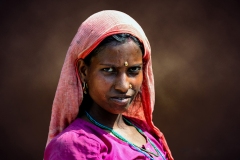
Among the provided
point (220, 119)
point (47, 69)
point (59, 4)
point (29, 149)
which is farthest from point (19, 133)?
point (220, 119)

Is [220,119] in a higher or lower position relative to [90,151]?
lower

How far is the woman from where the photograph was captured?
2074mm

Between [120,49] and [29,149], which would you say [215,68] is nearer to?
[29,149]

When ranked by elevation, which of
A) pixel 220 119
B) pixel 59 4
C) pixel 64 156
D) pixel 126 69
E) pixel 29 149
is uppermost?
pixel 59 4

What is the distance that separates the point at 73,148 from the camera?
2002mm

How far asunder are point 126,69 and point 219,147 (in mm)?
2388

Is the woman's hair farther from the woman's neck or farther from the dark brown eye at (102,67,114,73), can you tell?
the woman's neck

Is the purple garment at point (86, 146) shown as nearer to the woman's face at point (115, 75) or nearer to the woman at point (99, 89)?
the woman at point (99, 89)

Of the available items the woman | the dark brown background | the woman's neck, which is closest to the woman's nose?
the woman

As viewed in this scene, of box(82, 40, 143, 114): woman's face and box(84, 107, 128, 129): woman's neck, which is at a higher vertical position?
box(82, 40, 143, 114): woman's face

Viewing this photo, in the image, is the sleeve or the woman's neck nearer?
the sleeve

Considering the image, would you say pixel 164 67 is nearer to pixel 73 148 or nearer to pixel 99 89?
pixel 99 89

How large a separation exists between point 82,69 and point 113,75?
18 centimetres

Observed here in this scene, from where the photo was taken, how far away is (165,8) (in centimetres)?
404
